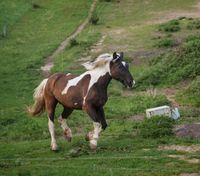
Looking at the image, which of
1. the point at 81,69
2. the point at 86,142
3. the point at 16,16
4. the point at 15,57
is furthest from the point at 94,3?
the point at 86,142

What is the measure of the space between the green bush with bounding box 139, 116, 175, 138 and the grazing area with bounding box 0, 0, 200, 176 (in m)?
0.03

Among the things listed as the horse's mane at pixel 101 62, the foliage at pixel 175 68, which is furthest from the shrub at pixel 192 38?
the horse's mane at pixel 101 62

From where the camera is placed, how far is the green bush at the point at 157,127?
16.2 m

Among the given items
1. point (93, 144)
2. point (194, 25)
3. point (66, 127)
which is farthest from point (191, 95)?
point (194, 25)

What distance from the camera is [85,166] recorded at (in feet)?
43.8

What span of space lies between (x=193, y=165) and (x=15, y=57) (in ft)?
69.3

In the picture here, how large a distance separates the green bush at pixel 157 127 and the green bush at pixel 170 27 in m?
20.1

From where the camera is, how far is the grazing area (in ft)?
45.5

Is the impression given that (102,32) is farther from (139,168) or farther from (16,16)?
(139,168)

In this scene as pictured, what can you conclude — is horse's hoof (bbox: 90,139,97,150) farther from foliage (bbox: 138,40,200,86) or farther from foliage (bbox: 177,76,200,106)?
foliage (bbox: 138,40,200,86)

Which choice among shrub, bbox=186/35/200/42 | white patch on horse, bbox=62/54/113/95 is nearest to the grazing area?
shrub, bbox=186/35/200/42

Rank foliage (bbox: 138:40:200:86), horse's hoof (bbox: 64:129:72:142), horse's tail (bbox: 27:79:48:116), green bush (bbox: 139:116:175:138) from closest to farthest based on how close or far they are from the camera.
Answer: horse's hoof (bbox: 64:129:72:142) < green bush (bbox: 139:116:175:138) < horse's tail (bbox: 27:79:48:116) < foliage (bbox: 138:40:200:86)

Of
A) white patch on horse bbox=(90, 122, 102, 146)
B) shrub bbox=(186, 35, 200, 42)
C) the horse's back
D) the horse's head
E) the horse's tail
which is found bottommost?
shrub bbox=(186, 35, 200, 42)

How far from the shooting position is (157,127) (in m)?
16.6
